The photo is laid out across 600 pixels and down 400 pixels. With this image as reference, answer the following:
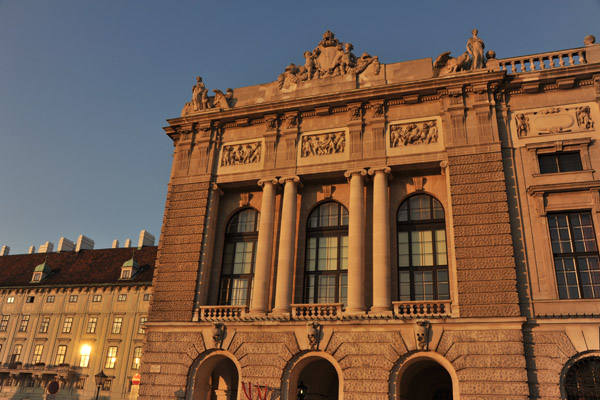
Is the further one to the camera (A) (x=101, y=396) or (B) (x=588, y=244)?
A: (A) (x=101, y=396)

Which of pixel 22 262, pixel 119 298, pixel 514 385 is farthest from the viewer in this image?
pixel 22 262

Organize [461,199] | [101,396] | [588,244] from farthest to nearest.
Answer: [101,396] → [461,199] → [588,244]

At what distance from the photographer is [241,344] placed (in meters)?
24.3

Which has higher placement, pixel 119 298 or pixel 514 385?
pixel 119 298

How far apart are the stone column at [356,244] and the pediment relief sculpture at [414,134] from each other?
7.92 feet

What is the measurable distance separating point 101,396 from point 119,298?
9798mm

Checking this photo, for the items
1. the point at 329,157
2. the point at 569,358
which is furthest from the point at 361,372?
the point at 329,157

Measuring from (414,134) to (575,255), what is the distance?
360 inches

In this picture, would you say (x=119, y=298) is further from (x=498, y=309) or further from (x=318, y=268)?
(x=498, y=309)

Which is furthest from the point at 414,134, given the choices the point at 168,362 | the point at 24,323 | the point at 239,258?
the point at 24,323

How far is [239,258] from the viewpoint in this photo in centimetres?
2805

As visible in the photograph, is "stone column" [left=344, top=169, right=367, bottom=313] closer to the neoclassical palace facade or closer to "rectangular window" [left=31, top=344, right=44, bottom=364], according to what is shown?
the neoclassical palace facade

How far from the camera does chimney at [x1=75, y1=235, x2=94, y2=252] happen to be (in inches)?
2534

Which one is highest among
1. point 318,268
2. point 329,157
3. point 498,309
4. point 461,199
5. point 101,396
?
point 329,157
